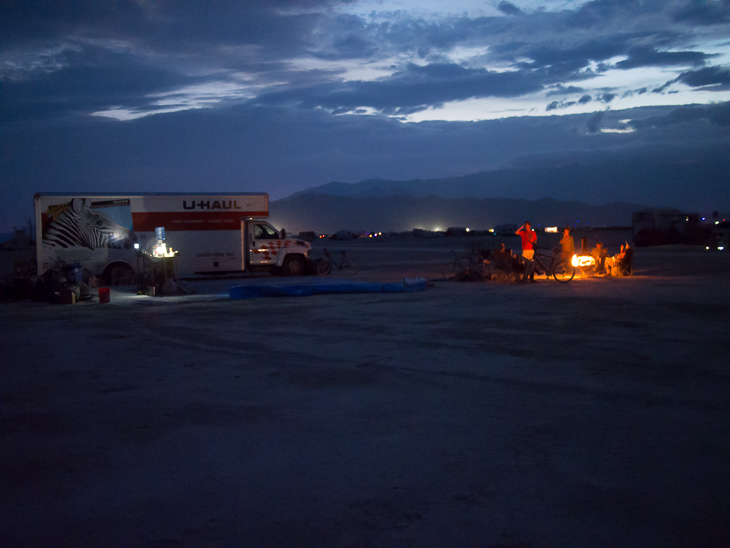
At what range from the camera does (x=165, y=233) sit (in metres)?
19.8

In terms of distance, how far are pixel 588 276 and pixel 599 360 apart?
13782mm

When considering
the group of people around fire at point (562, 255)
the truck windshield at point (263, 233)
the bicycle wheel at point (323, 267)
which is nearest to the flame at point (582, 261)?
the group of people around fire at point (562, 255)

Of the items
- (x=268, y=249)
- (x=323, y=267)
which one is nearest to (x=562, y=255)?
(x=323, y=267)

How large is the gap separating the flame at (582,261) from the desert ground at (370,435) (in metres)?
8.46

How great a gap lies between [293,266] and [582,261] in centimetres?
1003

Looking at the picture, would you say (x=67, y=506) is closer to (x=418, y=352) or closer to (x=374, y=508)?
(x=374, y=508)

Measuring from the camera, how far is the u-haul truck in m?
19.3

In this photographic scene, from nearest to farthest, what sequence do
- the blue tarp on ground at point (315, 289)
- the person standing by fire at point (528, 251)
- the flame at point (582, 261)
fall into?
the blue tarp on ground at point (315, 289) < the person standing by fire at point (528, 251) < the flame at point (582, 261)

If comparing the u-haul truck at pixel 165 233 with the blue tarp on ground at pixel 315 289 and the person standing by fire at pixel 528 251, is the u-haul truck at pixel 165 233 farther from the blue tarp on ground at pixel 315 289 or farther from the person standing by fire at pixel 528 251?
the person standing by fire at pixel 528 251

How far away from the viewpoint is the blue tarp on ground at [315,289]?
15688mm

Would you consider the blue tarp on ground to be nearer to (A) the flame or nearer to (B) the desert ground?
(B) the desert ground

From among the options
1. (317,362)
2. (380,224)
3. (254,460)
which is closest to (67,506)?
(254,460)

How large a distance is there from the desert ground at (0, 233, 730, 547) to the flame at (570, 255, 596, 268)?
8.46 m

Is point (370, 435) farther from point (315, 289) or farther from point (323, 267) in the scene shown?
point (323, 267)
